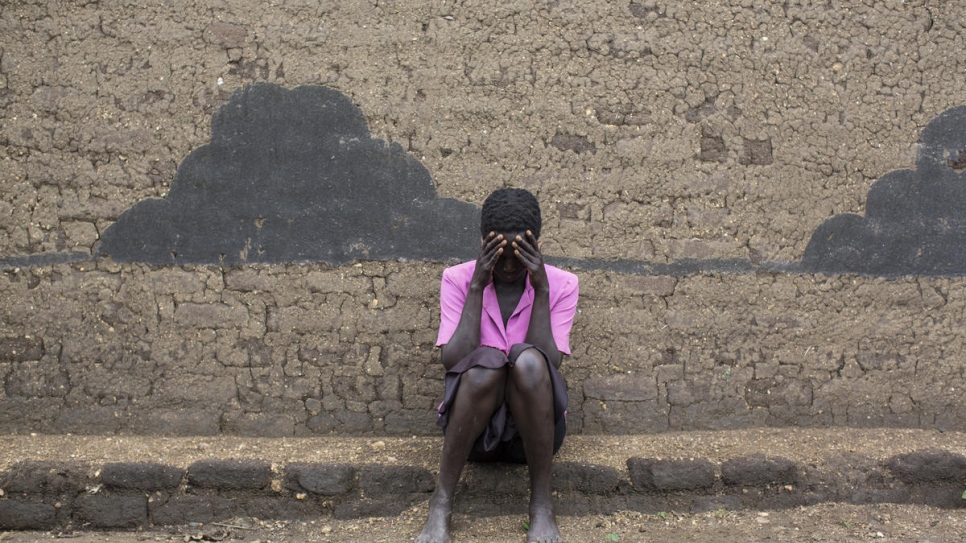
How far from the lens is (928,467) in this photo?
3.56 meters

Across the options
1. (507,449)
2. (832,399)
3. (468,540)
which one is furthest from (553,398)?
(832,399)

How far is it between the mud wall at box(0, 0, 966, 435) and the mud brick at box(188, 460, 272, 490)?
1.18 feet

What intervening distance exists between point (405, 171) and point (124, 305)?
135 centimetres

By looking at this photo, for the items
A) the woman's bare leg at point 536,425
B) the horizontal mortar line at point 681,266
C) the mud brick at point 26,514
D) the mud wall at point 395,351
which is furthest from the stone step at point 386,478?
the horizontal mortar line at point 681,266

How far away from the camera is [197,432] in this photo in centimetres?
374

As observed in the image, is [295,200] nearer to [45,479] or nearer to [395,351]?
[395,351]

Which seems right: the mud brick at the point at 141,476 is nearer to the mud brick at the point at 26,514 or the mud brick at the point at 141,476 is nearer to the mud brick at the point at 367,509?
the mud brick at the point at 26,514

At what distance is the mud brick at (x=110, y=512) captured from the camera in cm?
337

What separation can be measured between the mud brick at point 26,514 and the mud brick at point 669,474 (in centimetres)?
232

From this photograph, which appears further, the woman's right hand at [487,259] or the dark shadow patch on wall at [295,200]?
the dark shadow patch on wall at [295,200]

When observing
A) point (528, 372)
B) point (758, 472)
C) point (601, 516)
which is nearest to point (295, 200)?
point (528, 372)

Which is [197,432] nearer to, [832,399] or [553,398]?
[553,398]

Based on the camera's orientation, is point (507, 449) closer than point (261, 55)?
Yes

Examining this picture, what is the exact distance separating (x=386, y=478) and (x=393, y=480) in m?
0.03
